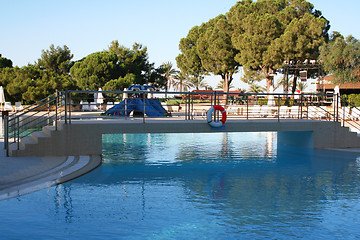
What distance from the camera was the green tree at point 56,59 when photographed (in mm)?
60531

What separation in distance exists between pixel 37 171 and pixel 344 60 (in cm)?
3321

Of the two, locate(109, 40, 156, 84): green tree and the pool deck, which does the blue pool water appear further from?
locate(109, 40, 156, 84): green tree

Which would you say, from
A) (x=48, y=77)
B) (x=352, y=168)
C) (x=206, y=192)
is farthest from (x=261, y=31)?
(x=206, y=192)

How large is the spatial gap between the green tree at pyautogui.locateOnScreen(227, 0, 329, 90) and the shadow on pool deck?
111 feet

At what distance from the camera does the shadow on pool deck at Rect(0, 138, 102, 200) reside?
7670 millimetres

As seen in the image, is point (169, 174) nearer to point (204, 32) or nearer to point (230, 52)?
point (230, 52)

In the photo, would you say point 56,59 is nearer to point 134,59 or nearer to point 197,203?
point 134,59

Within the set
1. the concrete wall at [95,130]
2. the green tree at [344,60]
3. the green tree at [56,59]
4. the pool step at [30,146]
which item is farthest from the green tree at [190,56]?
the pool step at [30,146]

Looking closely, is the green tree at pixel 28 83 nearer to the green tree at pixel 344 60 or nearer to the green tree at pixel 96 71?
the green tree at pixel 96 71

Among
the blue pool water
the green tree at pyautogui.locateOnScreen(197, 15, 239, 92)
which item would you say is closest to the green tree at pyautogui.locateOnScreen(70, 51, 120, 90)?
the green tree at pyautogui.locateOnScreen(197, 15, 239, 92)

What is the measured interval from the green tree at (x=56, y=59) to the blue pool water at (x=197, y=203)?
52704 mm

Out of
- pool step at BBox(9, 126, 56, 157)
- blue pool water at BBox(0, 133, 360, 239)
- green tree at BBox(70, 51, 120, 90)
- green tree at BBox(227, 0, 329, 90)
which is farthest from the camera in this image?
green tree at BBox(70, 51, 120, 90)

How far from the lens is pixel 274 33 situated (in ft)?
138

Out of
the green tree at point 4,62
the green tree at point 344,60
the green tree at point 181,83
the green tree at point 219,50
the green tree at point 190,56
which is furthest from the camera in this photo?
the green tree at point 181,83
